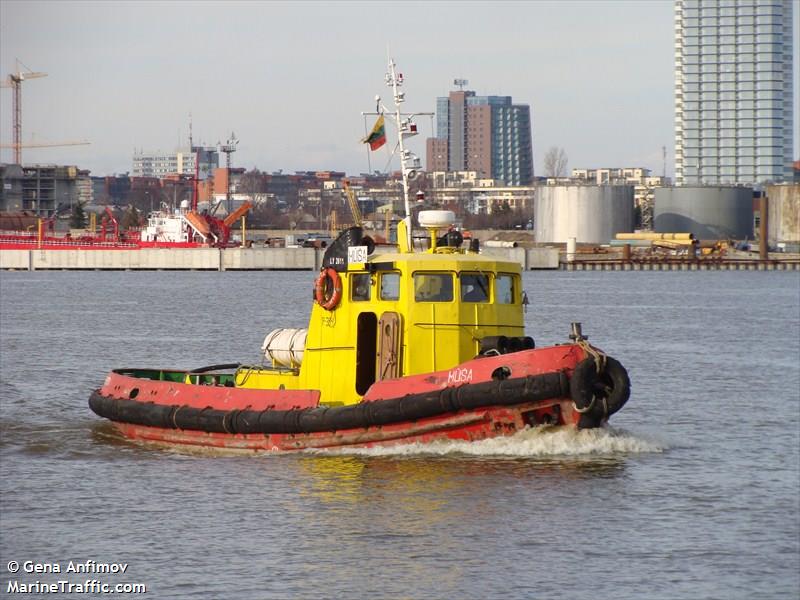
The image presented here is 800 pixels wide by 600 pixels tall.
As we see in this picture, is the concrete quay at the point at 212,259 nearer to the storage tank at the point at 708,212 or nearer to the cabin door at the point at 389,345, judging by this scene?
the storage tank at the point at 708,212

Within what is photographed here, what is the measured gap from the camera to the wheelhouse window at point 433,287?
18859mm

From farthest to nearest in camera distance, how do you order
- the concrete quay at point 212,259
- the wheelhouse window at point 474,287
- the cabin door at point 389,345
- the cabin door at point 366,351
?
1. the concrete quay at point 212,259
2. the cabin door at point 366,351
3. the wheelhouse window at point 474,287
4. the cabin door at point 389,345

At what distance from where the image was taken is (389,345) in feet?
62.0

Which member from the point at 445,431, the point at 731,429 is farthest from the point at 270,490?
the point at 731,429

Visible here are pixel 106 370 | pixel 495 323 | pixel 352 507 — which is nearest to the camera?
pixel 352 507

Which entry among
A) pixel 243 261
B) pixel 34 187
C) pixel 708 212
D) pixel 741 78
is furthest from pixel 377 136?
pixel 741 78

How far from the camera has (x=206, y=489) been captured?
17.8 metres

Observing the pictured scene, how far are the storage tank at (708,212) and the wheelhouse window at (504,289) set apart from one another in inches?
4467

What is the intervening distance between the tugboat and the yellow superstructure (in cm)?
1

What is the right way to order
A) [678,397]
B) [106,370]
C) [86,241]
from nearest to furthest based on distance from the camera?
1. [678,397]
2. [106,370]
3. [86,241]

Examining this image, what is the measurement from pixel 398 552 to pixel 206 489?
3.96m

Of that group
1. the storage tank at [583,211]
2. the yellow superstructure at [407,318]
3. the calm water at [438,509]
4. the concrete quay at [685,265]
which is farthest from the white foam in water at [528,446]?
the storage tank at [583,211]

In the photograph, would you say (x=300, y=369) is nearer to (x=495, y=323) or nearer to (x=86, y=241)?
(x=495, y=323)

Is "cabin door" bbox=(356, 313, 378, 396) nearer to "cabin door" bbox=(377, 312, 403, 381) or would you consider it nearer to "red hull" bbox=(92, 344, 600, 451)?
"cabin door" bbox=(377, 312, 403, 381)
